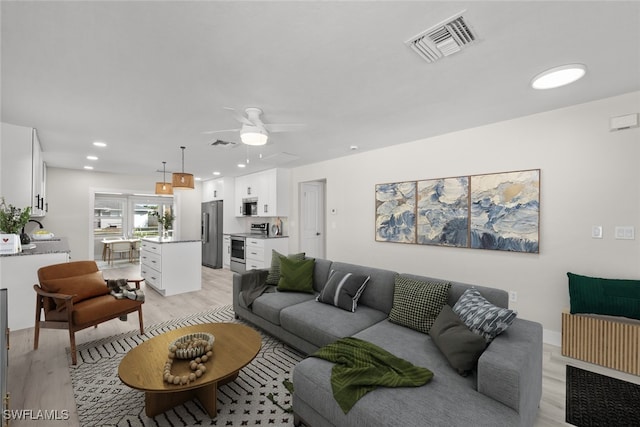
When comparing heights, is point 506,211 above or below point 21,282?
above

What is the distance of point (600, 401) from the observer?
203 centimetres

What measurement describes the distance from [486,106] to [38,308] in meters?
4.87

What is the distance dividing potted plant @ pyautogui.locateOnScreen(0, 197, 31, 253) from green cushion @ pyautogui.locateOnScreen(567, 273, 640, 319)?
6120 mm

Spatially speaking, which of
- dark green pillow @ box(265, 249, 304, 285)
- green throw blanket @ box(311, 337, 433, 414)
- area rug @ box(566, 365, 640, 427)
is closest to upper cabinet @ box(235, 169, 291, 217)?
dark green pillow @ box(265, 249, 304, 285)

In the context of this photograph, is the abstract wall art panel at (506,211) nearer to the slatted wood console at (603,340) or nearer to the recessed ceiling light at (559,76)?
the slatted wood console at (603,340)

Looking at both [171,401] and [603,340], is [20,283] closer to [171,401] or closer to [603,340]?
[171,401]

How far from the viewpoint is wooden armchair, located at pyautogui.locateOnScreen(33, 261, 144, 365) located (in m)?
2.53

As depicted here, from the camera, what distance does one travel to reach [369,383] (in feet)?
4.88

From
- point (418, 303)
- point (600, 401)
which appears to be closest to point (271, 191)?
point (418, 303)

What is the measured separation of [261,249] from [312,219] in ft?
4.34

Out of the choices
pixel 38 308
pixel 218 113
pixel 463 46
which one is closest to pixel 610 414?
pixel 463 46

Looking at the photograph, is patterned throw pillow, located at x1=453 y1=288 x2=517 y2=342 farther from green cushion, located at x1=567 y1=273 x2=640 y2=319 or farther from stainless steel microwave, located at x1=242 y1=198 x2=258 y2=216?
stainless steel microwave, located at x1=242 y1=198 x2=258 y2=216

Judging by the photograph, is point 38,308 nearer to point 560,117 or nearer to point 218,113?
point 218,113

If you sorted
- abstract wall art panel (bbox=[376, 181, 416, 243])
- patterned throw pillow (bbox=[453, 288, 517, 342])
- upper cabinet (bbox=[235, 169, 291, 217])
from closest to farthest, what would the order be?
patterned throw pillow (bbox=[453, 288, 517, 342]) → abstract wall art panel (bbox=[376, 181, 416, 243]) → upper cabinet (bbox=[235, 169, 291, 217])
